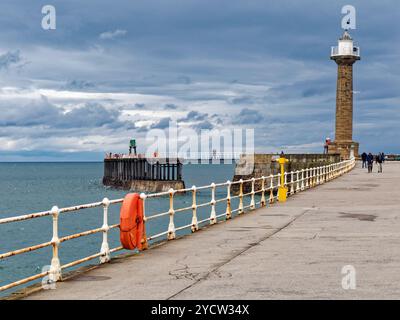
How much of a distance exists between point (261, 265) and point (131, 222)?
9.04 ft

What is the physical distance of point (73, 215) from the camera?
58.8 m

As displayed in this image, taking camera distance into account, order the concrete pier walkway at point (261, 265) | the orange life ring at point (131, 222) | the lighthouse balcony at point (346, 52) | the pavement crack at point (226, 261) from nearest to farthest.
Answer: the concrete pier walkway at point (261, 265) < the pavement crack at point (226, 261) < the orange life ring at point (131, 222) < the lighthouse balcony at point (346, 52)

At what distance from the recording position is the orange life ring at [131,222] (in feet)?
42.4

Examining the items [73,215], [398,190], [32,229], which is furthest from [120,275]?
[73,215]

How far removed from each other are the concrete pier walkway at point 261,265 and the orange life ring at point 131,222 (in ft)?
1.09

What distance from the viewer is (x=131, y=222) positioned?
1302 centimetres

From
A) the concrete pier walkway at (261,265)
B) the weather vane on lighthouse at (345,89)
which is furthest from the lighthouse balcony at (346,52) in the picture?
the concrete pier walkway at (261,265)

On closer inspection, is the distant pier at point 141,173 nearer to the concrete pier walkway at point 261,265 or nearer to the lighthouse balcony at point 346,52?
the lighthouse balcony at point 346,52

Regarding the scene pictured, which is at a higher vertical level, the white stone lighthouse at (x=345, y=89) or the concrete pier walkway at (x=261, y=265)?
the white stone lighthouse at (x=345, y=89)

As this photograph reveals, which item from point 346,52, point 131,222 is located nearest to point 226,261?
point 131,222

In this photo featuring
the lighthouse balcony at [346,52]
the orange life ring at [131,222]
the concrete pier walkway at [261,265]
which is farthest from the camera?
the lighthouse balcony at [346,52]

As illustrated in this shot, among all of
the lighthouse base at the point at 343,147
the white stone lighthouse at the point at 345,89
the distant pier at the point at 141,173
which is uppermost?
the white stone lighthouse at the point at 345,89

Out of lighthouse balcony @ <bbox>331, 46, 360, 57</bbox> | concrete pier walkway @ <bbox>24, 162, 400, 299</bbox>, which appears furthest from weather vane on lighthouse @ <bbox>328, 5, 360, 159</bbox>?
concrete pier walkway @ <bbox>24, 162, 400, 299</bbox>
